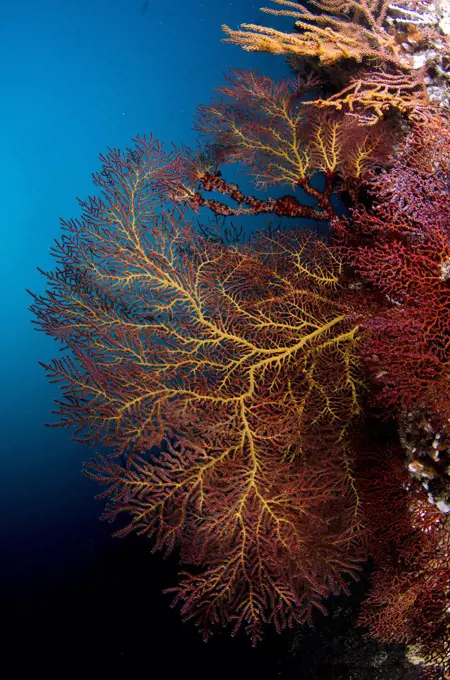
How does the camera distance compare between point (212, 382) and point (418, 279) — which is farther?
point (212, 382)

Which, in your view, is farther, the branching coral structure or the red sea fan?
the branching coral structure

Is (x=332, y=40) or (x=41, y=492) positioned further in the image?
(x=41, y=492)

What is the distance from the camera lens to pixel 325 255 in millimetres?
3154

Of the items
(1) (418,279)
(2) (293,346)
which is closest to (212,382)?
(2) (293,346)

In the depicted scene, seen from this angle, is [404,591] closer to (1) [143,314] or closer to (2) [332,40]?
(1) [143,314]

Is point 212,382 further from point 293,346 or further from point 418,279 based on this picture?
point 418,279

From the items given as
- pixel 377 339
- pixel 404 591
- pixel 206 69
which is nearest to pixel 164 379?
pixel 377 339

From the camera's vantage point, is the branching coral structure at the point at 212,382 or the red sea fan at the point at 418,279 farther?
the branching coral structure at the point at 212,382

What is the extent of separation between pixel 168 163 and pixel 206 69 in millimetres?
3592

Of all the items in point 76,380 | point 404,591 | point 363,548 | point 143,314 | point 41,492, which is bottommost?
point 404,591

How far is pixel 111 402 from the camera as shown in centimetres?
259

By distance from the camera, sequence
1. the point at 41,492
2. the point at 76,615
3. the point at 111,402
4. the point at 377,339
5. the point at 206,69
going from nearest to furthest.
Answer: the point at 377,339 → the point at 111,402 → the point at 206,69 → the point at 76,615 → the point at 41,492

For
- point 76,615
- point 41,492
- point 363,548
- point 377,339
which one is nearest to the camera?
point 377,339

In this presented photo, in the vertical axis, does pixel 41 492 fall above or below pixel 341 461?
above
